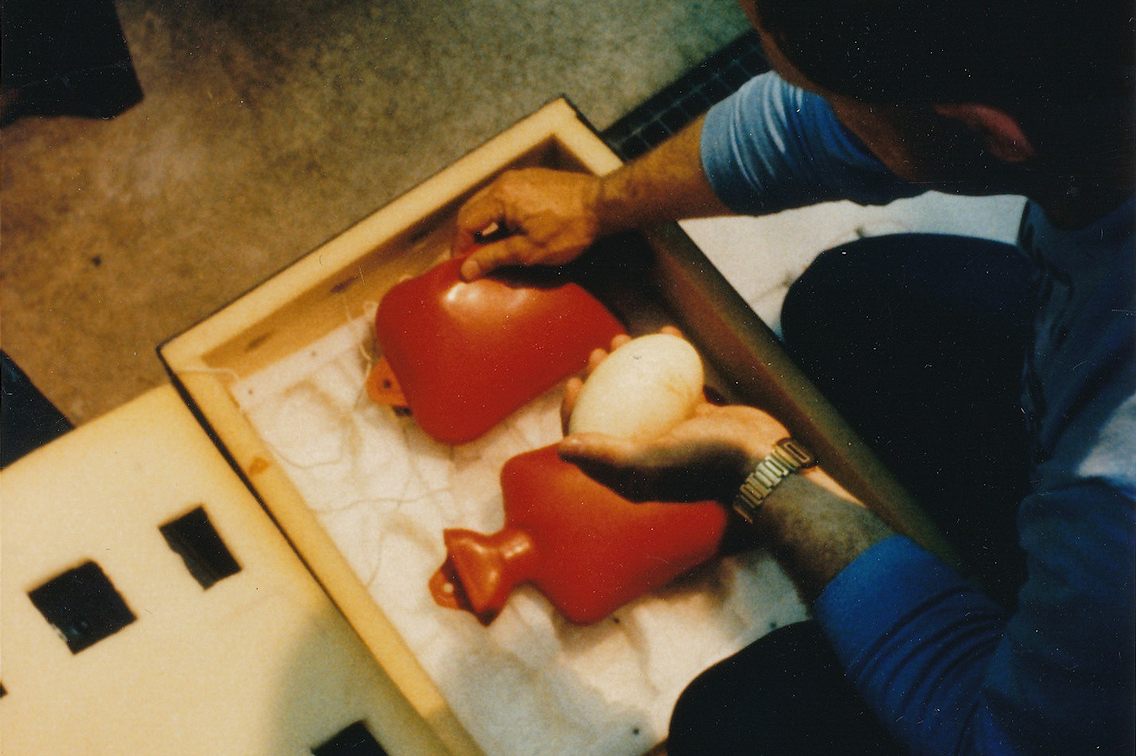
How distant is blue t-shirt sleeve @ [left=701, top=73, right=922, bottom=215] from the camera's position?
2.55 feet

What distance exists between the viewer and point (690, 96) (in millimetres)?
1394

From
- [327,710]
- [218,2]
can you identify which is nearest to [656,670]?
[327,710]

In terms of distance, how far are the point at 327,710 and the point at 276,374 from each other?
1.43 ft

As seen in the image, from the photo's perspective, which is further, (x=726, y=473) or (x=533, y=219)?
(x=533, y=219)

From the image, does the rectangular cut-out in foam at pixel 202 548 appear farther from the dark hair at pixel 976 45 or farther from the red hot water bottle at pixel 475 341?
the dark hair at pixel 976 45

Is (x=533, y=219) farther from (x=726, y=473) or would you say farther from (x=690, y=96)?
(x=690, y=96)

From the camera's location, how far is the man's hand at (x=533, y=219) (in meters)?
0.87

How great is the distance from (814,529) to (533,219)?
1.51 ft

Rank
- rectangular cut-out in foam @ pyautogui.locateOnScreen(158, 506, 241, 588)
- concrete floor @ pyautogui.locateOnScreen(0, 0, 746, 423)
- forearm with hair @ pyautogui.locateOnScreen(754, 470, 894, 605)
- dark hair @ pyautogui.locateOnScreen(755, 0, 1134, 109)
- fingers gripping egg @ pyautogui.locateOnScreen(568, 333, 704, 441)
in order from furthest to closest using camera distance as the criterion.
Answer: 1. concrete floor @ pyautogui.locateOnScreen(0, 0, 746, 423)
2. rectangular cut-out in foam @ pyautogui.locateOnScreen(158, 506, 241, 588)
3. fingers gripping egg @ pyautogui.locateOnScreen(568, 333, 704, 441)
4. forearm with hair @ pyautogui.locateOnScreen(754, 470, 894, 605)
5. dark hair @ pyautogui.locateOnScreen(755, 0, 1134, 109)

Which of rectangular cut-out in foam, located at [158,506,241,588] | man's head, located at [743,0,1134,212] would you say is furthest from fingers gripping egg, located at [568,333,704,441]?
rectangular cut-out in foam, located at [158,506,241,588]

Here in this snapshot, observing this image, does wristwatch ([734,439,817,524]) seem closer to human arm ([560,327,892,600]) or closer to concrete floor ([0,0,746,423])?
human arm ([560,327,892,600])

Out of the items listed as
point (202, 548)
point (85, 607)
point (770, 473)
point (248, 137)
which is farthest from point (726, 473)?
point (248, 137)

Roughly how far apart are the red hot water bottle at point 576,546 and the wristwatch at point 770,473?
6 centimetres

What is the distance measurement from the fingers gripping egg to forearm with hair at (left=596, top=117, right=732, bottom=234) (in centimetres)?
16
